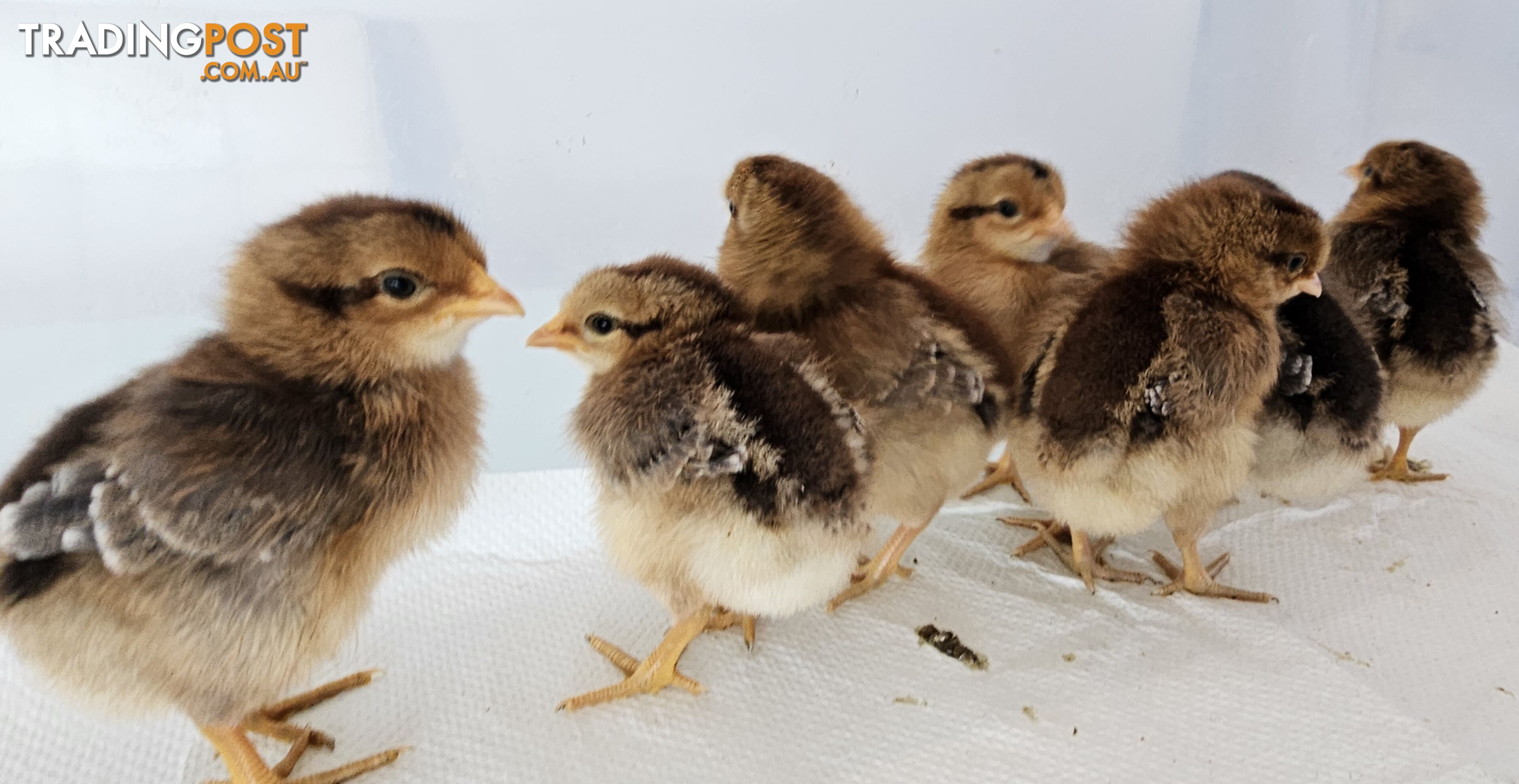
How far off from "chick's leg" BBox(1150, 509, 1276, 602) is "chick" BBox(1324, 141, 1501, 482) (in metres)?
0.38

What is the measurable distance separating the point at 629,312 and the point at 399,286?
0.26m

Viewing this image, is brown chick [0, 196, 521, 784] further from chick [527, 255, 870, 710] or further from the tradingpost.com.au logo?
the tradingpost.com.au logo

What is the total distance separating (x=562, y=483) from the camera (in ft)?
5.89

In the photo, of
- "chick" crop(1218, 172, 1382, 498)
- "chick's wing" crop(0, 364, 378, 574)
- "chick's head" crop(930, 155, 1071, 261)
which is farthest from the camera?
"chick's head" crop(930, 155, 1071, 261)

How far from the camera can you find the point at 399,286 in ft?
3.17

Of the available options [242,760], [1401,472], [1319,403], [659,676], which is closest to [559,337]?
[659,676]

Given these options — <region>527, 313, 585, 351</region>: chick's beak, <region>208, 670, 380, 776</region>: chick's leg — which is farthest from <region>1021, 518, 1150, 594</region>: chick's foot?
<region>208, 670, 380, 776</region>: chick's leg

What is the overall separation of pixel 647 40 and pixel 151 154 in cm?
87

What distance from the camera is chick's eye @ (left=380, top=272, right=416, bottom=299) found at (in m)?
0.96

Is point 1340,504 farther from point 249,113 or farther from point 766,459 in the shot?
point 249,113

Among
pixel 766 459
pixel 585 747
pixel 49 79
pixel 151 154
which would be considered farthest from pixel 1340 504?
pixel 49 79

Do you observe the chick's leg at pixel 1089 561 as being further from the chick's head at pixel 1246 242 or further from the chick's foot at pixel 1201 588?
the chick's head at pixel 1246 242

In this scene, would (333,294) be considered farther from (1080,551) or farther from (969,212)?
(1080,551)

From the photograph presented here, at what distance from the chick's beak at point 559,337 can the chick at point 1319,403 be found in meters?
0.94
